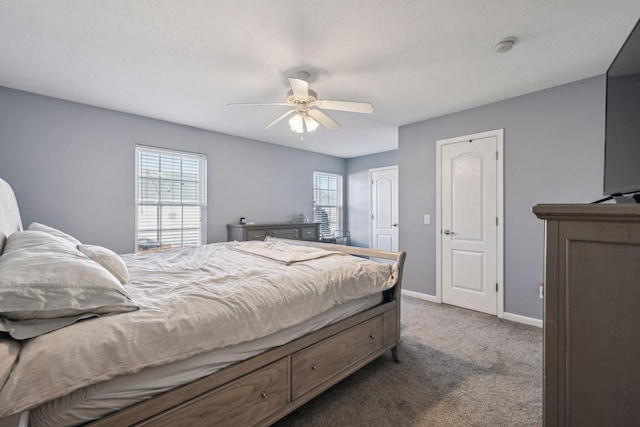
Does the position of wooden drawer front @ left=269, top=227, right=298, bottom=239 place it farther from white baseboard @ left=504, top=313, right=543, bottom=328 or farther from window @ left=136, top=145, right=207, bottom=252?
white baseboard @ left=504, top=313, right=543, bottom=328

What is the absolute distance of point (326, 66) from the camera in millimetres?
2396

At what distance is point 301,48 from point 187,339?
209 cm

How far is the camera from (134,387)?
1033mm

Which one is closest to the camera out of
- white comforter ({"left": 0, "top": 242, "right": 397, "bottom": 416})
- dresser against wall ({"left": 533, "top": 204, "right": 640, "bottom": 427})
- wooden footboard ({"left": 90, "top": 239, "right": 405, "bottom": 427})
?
dresser against wall ({"left": 533, "top": 204, "right": 640, "bottom": 427})

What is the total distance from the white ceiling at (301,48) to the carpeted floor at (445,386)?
8.22 feet

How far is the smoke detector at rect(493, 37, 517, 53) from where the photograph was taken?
2.06 meters

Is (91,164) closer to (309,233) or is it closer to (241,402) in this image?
(309,233)

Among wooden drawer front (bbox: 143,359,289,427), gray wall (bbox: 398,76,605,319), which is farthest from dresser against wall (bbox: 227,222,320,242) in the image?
wooden drawer front (bbox: 143,359,289,427)

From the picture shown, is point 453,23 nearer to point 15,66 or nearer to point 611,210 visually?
point 611,210

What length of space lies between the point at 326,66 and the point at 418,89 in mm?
1089

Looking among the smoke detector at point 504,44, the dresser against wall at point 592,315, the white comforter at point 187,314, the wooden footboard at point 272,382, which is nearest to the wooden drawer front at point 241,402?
the wooden footboard at point 272,382

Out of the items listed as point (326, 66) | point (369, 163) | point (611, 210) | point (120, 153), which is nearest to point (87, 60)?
point (120, 153)

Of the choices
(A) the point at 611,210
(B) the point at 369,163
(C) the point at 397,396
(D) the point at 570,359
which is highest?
(B) the point at 369,163

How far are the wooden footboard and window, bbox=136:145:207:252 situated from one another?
313 cm
